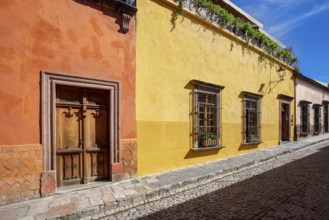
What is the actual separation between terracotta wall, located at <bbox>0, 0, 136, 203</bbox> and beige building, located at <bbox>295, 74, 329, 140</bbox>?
14.6 meters

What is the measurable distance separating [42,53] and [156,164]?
13.4 ft

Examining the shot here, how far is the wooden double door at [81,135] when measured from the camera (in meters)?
5.99

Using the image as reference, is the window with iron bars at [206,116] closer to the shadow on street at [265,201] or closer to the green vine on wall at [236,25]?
the shadow on street at [265,201]

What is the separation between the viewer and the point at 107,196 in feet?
17.9

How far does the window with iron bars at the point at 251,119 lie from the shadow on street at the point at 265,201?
4.35 meters

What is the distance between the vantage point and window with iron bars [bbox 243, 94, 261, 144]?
12.1 meters

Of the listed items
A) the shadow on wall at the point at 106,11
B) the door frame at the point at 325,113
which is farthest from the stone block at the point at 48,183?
the door frame at the point at 325,113

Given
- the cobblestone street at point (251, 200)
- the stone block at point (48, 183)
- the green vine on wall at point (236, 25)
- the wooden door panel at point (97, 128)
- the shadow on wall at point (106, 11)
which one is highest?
the green vine on wall at point (236, 25)

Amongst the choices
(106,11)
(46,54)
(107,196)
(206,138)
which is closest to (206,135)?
(206,138)

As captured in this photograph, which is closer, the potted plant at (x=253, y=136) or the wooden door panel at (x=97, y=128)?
the wooden door panel at (x=97, y=128)

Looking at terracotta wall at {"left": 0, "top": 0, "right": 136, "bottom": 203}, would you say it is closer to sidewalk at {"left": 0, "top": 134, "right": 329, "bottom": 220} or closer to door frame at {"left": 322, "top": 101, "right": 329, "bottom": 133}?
sidewalk at {"left": 0, "top": 134, "right": 329, "bottom": 220}

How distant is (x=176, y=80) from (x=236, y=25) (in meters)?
4.54

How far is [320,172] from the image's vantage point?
8.20 meters

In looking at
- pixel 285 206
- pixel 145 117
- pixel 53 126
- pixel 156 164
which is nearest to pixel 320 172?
pixel 285 206
